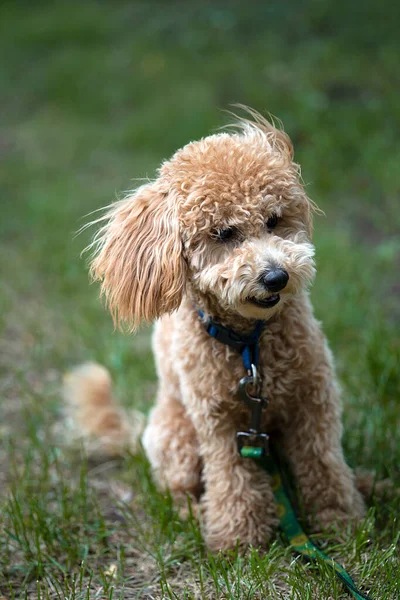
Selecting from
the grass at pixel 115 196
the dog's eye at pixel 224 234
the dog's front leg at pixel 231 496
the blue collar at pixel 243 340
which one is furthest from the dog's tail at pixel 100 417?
the dog's eye at pixel 224 234

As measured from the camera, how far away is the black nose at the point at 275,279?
2.33 meters

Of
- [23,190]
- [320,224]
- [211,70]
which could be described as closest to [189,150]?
[320,224]

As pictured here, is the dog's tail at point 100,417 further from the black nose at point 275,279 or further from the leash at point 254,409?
the black nose at point 275,279

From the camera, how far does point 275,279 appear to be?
2328 millimetres

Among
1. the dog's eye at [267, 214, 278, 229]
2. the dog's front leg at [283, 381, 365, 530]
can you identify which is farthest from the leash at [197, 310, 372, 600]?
the dog's eye at [267, 214, 278, 229]

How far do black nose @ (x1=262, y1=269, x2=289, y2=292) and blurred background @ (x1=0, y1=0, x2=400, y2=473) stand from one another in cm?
94

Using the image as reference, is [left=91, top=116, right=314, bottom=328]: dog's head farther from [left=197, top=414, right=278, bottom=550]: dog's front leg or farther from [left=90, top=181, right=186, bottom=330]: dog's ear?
[left=197, top=414, right=278, bottom=550]: dog's front leg

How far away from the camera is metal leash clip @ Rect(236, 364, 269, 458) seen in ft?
8.42

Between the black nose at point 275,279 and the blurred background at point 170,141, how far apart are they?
3.07ft

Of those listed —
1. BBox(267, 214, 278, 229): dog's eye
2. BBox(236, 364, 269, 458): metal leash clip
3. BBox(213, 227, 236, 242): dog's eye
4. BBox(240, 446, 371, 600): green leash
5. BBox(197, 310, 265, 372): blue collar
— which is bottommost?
BBox(240, 446, 371, 600): green leash

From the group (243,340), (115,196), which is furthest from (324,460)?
(115,196)

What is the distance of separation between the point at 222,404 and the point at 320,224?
3591mm

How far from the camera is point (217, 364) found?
2.66 m

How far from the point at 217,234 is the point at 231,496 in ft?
3.57
